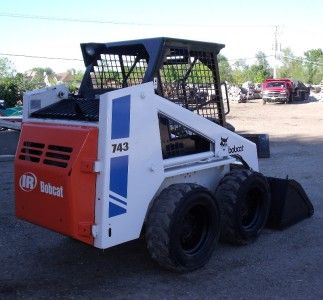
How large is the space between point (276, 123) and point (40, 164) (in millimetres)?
19662

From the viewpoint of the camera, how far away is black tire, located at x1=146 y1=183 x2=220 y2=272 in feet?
14.5

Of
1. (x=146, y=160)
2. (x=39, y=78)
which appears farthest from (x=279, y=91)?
(x=146, y=160)

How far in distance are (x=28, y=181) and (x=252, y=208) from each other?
2.71m

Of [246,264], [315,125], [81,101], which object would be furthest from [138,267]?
[315,125]

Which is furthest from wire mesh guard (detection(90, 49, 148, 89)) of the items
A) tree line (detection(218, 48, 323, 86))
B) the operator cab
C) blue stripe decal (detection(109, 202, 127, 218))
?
tree line (detection(218, 48, 323, 86))

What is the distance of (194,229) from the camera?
498 centimetres

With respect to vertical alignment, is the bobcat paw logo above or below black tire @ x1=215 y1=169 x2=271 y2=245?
above

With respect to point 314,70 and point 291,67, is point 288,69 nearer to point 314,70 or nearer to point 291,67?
point 291,67

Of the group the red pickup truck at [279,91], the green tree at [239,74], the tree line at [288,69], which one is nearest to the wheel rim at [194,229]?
the red pickup truck at [279,91]

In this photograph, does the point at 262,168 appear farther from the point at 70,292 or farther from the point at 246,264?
the point at 70,292

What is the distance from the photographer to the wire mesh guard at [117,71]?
545 cm

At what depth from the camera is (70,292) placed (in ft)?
14.1

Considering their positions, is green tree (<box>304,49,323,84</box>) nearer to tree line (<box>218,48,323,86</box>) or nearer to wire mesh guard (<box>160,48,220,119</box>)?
tree line (<box>218,48,323,86</box>)

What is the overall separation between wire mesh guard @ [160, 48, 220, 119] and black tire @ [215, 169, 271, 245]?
83cm
